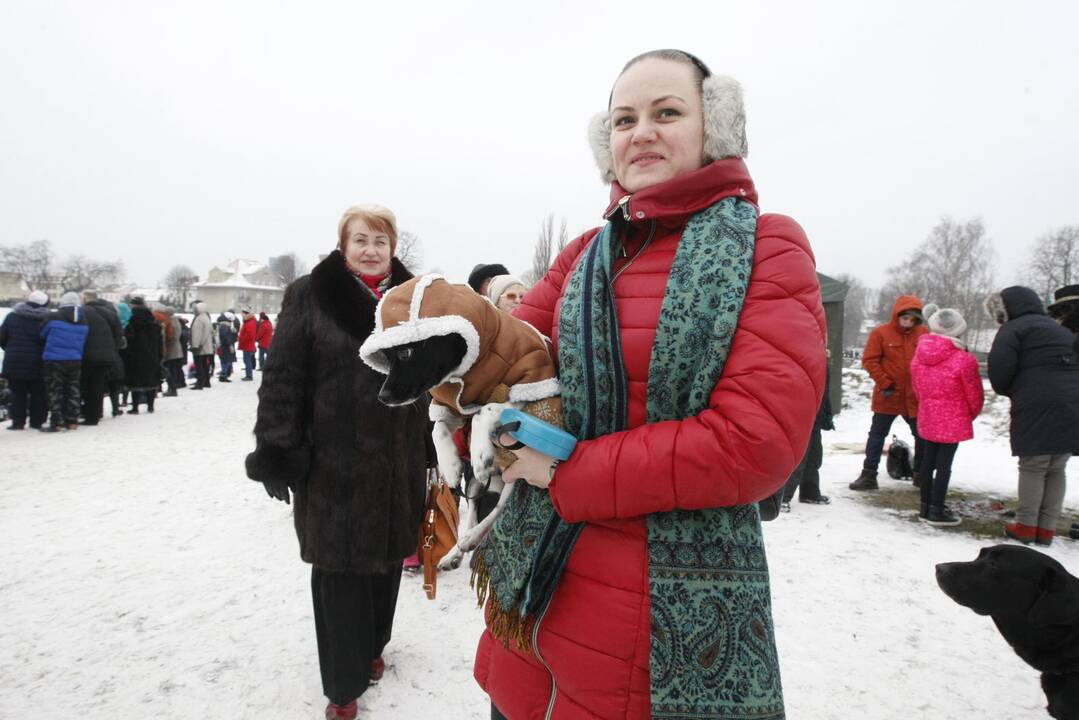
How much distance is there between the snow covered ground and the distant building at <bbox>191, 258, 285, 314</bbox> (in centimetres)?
7949

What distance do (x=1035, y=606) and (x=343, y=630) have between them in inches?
115

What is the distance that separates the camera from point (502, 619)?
1.35m

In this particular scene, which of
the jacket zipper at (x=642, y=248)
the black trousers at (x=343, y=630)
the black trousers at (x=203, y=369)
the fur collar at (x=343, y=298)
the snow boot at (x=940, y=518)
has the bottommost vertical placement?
the black trousers at (x=203, y=369)

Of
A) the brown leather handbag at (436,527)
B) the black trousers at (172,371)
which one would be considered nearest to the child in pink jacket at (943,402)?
the brown leather handbag at (436,527)

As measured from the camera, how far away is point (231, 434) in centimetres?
898

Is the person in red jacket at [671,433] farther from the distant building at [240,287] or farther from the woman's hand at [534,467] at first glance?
the distant building at [240,287]

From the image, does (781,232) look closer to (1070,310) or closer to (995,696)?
(995,696)

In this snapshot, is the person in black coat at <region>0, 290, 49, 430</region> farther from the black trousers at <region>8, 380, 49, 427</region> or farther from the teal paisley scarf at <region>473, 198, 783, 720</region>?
the teal paisley scarf at <region>473, 198, 783, 720</region>

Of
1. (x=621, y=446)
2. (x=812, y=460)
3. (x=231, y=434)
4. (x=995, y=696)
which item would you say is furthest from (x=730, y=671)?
(x=231, y=434)

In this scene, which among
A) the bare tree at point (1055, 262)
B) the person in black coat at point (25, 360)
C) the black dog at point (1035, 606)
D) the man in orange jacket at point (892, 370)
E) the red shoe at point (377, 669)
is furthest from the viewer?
the bare tree at point (1055, 262)

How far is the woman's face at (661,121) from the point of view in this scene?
4.12 ft

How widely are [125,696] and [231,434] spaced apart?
6.91 meters

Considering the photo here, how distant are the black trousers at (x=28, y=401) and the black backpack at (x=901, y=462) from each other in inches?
470

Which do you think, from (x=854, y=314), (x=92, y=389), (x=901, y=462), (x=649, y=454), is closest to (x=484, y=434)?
(x=649, y=454)
